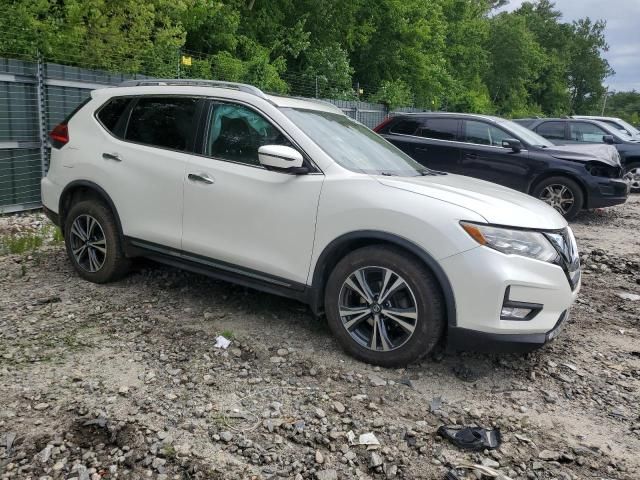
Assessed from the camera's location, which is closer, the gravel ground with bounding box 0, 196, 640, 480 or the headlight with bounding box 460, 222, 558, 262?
the gravel ground with bounding box 0, 196, 640, 480

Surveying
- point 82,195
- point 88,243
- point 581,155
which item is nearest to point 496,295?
point 88,243

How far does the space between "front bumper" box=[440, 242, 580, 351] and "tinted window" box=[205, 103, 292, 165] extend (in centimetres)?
154

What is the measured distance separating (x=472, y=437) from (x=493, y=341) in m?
0.61

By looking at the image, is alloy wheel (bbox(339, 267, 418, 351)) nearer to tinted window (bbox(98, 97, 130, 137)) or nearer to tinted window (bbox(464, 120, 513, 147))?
tinted window (bbox(98, 97, 130, 137))

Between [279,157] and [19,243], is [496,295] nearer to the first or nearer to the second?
[279,157]

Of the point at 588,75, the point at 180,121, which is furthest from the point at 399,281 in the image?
the point at 588,75

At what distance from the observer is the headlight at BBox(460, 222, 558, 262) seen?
3318 mm

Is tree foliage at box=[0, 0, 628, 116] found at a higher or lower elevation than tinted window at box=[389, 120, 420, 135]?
higher

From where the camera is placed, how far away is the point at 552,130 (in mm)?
12844

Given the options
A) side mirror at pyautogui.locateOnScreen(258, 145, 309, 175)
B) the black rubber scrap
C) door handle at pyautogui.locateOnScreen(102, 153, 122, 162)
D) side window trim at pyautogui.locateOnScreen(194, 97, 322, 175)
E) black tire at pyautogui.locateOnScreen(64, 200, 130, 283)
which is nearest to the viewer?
the black rubber scrap

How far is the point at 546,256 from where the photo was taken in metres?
3.43

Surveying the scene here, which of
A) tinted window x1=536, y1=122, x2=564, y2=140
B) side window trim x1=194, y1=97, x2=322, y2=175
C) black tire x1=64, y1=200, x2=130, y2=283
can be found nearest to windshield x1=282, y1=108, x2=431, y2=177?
side window trim x1=194, y1=97, x2=322, y2=175

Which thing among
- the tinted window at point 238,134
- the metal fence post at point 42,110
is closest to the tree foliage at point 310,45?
the metal fence post at point 42,110

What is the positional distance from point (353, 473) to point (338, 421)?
1.40 ft
